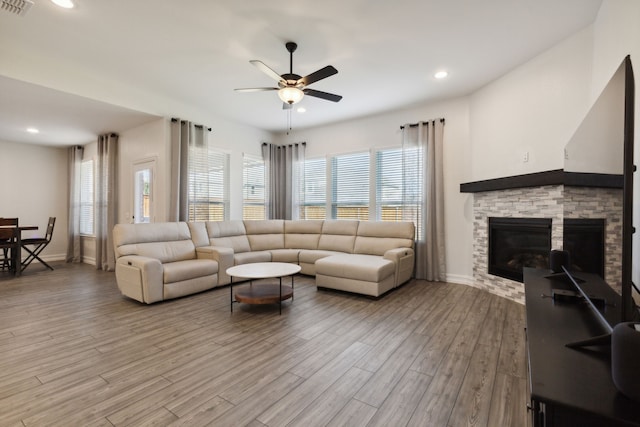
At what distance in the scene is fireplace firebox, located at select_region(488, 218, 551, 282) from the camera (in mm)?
3469

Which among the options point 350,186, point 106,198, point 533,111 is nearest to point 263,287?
point 350,186

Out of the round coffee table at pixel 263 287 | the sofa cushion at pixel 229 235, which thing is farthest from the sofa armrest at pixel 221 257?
the round coffee table at pixel 263 287

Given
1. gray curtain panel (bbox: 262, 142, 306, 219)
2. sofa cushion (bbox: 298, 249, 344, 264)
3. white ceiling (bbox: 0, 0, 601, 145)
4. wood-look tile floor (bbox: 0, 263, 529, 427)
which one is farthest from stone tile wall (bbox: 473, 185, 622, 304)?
gray curtain panel (bbox: 262, 142, 306, 219)

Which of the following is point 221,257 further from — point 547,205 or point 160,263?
point 547,205

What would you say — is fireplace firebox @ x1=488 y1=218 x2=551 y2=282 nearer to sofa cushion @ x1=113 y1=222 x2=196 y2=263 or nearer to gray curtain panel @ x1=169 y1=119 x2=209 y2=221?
sofa cushion @ x1=113 y1=222 x2=196 y2=263

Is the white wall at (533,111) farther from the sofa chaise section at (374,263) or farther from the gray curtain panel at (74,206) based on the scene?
the gray curtain panel at (74,206)

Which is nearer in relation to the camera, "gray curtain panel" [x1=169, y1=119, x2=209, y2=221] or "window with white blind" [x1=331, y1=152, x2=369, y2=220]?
"gray curtain panel" [x1=169, y1=119, x2=209, y2=221]

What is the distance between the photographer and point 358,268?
379 cm

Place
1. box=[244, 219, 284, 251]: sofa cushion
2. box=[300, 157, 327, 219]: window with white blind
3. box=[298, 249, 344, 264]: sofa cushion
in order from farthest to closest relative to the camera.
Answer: box=[300, 157, 327, 219]: window with white blind < box=[244, 219, 284, 251]: sofa cushion < box=[298, 249, 344, 264]: sofa cushion

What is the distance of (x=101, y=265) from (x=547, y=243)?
24.7ft

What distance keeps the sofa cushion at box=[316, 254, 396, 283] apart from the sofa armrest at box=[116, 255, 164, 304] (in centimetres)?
205

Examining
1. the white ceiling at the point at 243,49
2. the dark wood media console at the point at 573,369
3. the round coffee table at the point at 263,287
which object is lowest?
the round coffee table at the point at 263,287

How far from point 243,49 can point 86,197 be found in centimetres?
590

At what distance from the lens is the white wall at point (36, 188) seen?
629 centimetres
